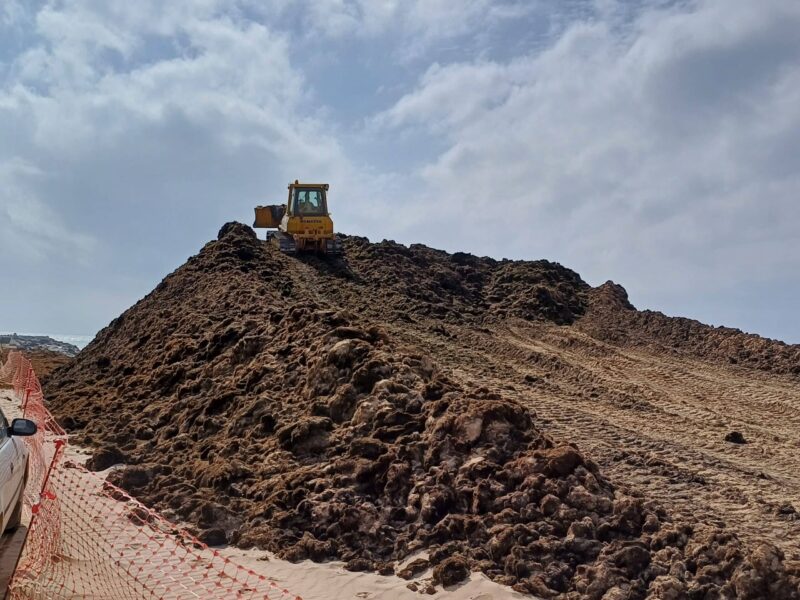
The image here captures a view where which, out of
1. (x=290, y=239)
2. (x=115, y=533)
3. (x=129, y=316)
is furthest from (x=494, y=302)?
(x=115, y=533)

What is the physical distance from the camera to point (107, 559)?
7.74 m

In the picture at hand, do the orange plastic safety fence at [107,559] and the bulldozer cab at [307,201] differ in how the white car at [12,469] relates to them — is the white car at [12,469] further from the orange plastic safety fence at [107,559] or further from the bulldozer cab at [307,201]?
the bulldozer cab at [307,201]

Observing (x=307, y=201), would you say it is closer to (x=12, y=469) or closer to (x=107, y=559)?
(x=107, y=559)

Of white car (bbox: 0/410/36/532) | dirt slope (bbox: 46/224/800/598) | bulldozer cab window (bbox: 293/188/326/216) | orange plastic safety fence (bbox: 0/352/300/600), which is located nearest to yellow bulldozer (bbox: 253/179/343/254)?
bulldozer cab window (bbox: 293/188/326/216)

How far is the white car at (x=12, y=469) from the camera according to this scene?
5.65m

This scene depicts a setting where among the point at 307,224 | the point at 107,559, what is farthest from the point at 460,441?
the point at 307,224

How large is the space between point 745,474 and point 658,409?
11.9 ft

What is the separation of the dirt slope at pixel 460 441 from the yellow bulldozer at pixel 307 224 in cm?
541

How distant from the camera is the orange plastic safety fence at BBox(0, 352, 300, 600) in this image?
653 cm

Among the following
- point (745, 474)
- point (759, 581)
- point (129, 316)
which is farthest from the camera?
point (129, 316)

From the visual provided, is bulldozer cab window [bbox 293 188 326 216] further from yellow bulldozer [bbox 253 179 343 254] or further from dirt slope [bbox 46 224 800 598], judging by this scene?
dirt slope [bbox 46 224 800 598]

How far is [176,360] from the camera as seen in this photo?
15.5 metres

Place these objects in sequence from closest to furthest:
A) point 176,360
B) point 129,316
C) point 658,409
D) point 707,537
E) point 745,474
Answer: point 707,537
point 745,474
point 658,409
point 176,360
point 129,316

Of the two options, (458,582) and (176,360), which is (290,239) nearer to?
(176,360)
